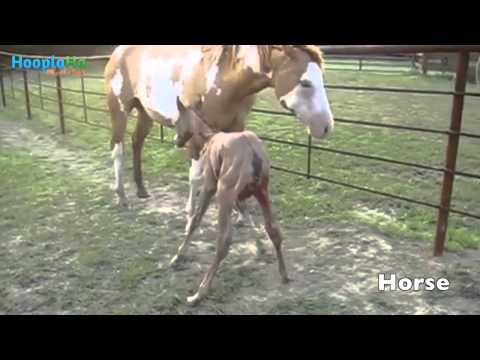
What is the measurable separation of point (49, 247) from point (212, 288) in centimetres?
143

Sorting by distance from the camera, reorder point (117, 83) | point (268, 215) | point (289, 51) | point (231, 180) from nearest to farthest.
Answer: point (231, 180) → point (268, 215) → point (289, 51) → point (117, 83)

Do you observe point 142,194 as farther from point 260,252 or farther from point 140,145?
point 260,252

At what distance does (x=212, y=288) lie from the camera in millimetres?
2719

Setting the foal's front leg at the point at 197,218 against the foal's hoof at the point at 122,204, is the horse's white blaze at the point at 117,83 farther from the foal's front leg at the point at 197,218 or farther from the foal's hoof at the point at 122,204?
the foal's front leg at the point at 197,218

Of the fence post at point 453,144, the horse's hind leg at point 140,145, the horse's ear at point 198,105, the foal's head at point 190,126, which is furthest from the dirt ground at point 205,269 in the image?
the horse's ear at point 198,105

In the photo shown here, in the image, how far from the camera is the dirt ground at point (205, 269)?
257cm

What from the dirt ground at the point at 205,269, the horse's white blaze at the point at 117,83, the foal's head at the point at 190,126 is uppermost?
the horse's white blaze at the point at 117,83

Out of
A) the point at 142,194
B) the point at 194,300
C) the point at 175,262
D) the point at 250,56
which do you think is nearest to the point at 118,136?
the point at 142,194

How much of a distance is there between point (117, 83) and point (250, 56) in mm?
1674

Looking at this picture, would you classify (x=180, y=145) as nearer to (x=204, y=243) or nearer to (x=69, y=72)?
(x=204, y=243)

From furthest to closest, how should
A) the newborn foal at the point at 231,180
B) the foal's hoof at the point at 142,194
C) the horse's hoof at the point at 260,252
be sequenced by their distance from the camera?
the foal's hoof at the point at 142,194
the horse's hoof at the point at 260,252
the newborn foal at the point at 231,180

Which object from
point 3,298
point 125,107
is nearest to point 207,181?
point 3,298

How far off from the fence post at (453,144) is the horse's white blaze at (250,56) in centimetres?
127

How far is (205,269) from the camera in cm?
296
